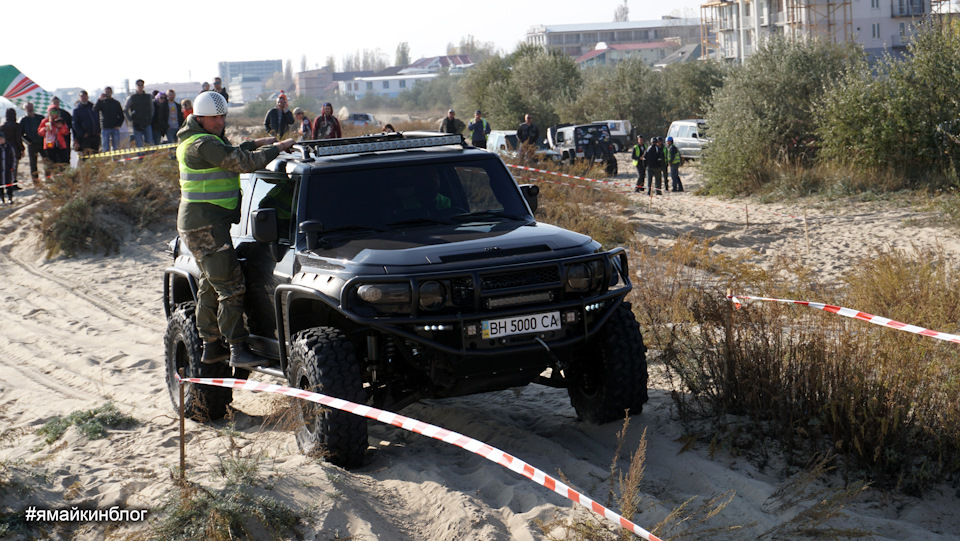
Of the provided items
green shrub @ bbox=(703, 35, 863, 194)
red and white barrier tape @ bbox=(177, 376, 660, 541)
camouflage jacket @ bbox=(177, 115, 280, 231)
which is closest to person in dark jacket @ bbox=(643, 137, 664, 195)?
green shrub @ bbox=(703, 35, 863, 194)

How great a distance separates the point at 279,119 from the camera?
64.6 ft

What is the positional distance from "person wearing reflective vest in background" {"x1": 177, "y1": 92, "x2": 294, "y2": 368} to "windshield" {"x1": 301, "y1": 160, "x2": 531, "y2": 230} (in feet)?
1.79

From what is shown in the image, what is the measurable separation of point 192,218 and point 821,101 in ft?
63.6

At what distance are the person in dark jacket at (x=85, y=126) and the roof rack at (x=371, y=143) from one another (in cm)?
1595

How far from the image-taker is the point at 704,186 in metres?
24.8

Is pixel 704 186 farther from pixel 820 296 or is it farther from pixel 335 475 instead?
pixel 335 475

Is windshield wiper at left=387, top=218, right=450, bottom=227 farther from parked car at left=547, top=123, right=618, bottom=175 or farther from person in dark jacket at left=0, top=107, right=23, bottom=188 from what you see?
parked car at left=547, top=123, right=618, bottom=175

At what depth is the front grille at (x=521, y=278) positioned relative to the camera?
5.62 meters

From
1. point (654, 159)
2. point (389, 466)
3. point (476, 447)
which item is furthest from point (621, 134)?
point (476, 447)

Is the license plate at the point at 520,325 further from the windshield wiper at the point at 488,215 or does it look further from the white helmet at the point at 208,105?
the white helmet at the point at 208,105

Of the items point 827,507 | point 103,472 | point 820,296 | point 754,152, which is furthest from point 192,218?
point 754,152

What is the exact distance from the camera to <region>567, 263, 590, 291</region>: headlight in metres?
5.81

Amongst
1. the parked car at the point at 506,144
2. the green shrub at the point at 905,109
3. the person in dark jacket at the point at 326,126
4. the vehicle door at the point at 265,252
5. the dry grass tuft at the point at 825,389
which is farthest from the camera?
the parked car at the point at 506,144

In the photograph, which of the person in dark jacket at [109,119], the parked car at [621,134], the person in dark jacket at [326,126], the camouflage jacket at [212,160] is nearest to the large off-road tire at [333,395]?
the camouflage jacket at [212,160]
